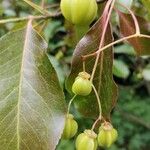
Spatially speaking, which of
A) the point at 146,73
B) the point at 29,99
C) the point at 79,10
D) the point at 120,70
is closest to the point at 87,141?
Result: the point at 29,99

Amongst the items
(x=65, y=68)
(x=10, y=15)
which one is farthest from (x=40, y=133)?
(x=10, y=15)

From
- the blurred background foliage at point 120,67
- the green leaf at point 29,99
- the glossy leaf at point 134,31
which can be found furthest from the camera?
the blurred background foliage at point 120,67

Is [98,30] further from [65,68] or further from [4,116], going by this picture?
[65,68]

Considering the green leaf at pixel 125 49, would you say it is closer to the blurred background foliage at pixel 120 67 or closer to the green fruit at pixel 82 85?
the blurred background foliage at pixel 120 67

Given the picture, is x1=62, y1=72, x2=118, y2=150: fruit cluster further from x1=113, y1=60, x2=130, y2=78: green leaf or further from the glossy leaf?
x1=113, y1=60, x2=130, y2=78: green leaf

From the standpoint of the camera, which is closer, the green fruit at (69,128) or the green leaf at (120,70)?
the green fruit at (69,128)

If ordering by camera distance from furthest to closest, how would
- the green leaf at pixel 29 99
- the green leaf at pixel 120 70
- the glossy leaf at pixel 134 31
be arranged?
the green leaf at pixel 120 70 < the glossy leaf at pixel 134 31 < the green leaf at pixel 29 99

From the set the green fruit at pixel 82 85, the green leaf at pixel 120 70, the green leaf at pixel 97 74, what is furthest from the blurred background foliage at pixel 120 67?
the green fruit at pixel 82 85
